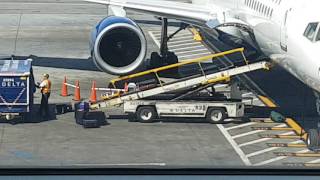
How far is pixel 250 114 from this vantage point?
15789 mm

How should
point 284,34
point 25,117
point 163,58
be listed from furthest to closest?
point 163,58
point 25,117
point 284,34

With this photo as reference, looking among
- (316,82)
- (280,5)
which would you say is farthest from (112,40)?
(316,82)

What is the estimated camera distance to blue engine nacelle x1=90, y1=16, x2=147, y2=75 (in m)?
16.8

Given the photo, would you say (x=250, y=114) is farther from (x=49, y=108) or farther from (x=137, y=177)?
(x=137, y=177)

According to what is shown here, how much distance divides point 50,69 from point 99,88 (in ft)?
11.5

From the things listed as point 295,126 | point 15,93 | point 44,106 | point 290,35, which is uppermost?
point 290,35

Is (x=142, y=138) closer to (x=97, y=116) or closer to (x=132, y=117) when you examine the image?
(x=97, y=116)

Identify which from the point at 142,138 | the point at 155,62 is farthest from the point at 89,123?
the point at 155,62

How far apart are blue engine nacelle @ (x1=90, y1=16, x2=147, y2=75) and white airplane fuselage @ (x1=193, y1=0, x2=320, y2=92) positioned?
125 inches

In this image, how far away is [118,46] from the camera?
17328 millimetres

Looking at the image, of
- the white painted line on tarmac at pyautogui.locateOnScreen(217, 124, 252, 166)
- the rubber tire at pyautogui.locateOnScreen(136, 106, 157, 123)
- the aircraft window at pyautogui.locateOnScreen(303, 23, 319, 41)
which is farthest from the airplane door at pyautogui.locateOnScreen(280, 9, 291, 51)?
the rubber tire at pyautogui.locateOnScreen(136, 106, 157, 123)

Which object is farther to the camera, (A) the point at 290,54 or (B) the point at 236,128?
(B) the point at 236,128

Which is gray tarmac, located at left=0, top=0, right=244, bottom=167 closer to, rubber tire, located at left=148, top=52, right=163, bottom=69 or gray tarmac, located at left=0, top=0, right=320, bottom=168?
gray tarmac, located at left=0, top=0, right=320, bottom=168

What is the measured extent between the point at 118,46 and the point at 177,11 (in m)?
2.20
